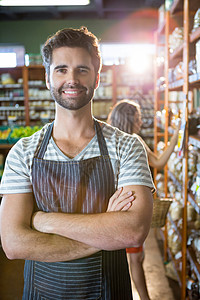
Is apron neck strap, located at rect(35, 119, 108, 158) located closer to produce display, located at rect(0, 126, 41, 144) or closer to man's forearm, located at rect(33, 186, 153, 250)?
man's forearm, located at rect(33, 186, 153, 250)

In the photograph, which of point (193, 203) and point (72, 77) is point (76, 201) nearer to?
point (72, 77)

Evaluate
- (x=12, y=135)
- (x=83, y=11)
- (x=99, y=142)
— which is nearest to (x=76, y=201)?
(x=99, y=142)

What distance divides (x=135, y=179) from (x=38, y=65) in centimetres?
639

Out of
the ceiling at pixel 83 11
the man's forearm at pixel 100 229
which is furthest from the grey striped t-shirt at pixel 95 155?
the ceiling at pixel 83 11

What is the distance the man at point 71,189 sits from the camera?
1328 mm

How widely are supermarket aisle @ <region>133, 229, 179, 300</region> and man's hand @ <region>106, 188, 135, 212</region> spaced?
1928 millimetres

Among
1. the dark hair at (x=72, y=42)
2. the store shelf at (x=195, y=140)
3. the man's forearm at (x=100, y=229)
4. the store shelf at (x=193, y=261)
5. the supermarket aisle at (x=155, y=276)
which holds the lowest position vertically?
the supermarket aisle at (x=155, y=276)

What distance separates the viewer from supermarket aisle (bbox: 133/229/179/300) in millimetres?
2963

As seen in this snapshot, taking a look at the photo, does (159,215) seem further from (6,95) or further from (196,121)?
(6,95)

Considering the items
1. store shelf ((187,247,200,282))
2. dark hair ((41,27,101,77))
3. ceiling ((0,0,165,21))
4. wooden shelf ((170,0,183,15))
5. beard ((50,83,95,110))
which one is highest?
ceiling ((0,0,165,21))

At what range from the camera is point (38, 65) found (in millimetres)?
7223

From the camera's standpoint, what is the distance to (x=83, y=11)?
9.55 m

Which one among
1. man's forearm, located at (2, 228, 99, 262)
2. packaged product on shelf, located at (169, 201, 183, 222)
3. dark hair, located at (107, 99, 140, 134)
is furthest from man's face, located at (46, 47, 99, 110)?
packaged product on shelf, located at (169, 201, 183, 222)

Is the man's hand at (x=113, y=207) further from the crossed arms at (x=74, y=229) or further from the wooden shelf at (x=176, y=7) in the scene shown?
the wooden shelf at (x=176, y=7)
